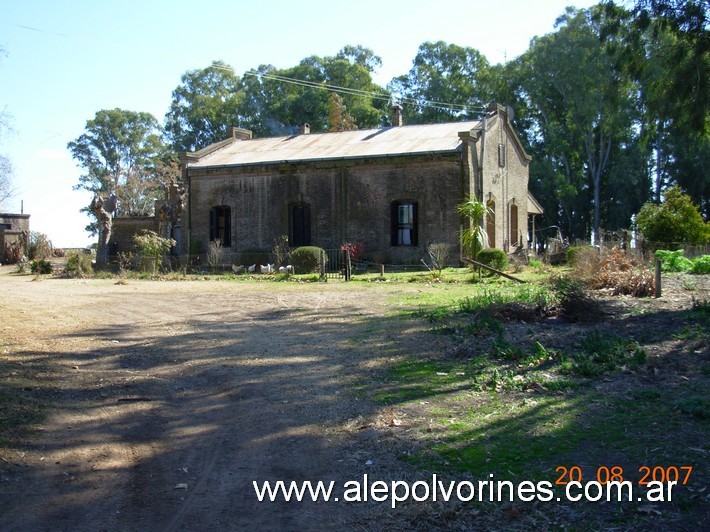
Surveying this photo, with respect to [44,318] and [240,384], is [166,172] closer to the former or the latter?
[44,318]

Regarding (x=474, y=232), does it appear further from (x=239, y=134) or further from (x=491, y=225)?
(x=239, y=134)

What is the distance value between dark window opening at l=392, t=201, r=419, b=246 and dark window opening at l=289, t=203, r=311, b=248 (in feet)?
12.6

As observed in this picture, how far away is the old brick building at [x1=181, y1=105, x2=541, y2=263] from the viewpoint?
25.0 metres

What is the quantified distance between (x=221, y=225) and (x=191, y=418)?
24.3 m

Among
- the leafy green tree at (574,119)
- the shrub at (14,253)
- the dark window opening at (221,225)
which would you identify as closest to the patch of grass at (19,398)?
the dark window opening at (221,225)

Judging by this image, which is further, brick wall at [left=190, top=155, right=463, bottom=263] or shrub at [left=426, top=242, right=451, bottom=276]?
brick wall at [left=190, top=155, right=463, bottom=263]

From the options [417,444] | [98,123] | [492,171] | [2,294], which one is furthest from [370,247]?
[98,123]

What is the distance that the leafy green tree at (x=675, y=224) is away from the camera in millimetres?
23484

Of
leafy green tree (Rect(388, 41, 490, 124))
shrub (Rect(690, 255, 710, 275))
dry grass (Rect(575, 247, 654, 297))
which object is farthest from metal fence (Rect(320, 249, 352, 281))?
leafy green tree (Rect(388, 41, 490, 124))

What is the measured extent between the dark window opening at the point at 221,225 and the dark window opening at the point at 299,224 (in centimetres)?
327

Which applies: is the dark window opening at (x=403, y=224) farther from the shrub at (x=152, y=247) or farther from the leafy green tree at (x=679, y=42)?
the leafy green tree at (x=679, y=42)

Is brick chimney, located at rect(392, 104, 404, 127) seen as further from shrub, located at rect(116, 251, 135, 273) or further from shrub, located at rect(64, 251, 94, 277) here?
shrub, located at rect(64, 251, 94, 277)

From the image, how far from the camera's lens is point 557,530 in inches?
149

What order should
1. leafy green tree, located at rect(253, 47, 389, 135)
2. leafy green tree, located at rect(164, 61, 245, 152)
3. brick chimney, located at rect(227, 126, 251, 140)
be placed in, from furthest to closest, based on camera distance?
leafy green tree, located at rect(164, 61, 245, 152)
leafy green tree, located at rect(253, 47, 389, 135)
brick chimney, located at rect(227, 126, 251, 140)
